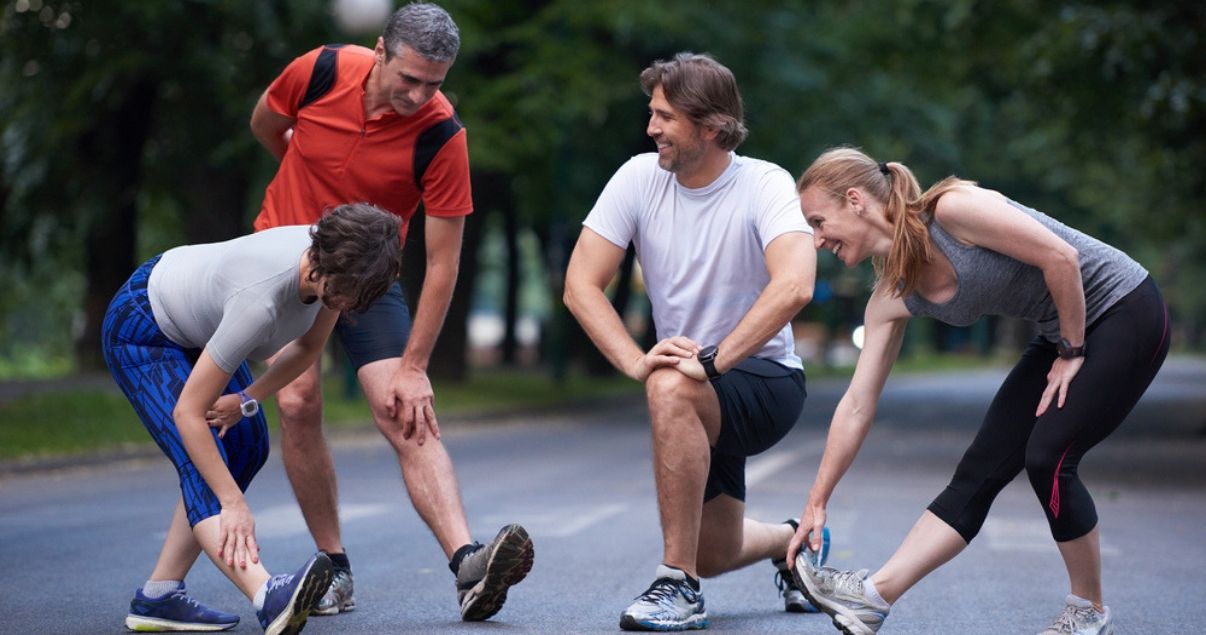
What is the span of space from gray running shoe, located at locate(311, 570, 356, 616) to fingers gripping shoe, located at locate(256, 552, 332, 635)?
104 cm

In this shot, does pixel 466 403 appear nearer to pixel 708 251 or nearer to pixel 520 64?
pixel 520 64

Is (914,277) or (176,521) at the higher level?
(914,277)

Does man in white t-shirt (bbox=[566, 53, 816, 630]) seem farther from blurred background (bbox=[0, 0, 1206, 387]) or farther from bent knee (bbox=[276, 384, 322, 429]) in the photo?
blurred background (bbox=[0, 0, 1206, 387])

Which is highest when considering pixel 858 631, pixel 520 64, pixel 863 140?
pixel 858 631

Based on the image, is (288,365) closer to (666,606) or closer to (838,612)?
(666,606)

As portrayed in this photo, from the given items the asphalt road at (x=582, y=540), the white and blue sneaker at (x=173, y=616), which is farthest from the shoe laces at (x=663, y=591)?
the white and blue sneaker at (x=173, y=616)

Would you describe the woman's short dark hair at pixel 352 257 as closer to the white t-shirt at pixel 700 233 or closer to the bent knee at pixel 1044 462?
the white t-shirt at pixel 700 233

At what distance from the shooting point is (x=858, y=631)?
4949mm

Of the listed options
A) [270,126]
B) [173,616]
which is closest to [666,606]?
[173,616]

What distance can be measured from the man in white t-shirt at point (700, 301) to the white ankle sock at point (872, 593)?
0.63 m

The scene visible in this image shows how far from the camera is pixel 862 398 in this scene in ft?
16.8

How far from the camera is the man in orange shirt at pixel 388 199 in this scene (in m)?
5.59

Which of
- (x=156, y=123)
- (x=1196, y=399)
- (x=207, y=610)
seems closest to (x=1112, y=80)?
(x=156, y=123)

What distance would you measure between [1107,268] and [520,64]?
739 inches
